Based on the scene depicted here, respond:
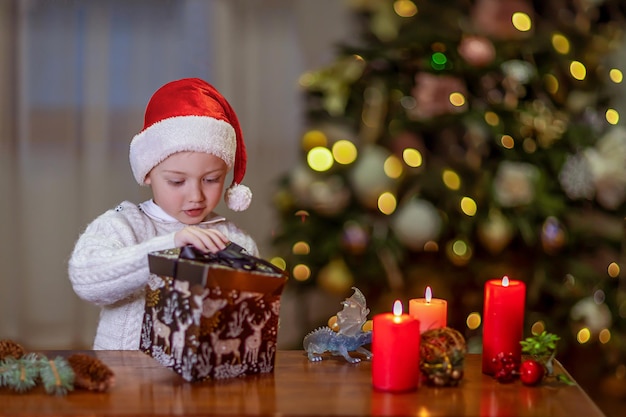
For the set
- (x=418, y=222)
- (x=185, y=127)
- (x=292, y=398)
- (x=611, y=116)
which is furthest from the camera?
(x=611, y=116)

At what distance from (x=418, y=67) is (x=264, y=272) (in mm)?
1815

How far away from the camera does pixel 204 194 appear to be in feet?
5.36

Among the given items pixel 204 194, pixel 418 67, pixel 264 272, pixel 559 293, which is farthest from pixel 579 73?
pixel 264 272

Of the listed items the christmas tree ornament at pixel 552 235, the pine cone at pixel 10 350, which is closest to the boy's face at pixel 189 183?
the pine cone at pixel 10 350

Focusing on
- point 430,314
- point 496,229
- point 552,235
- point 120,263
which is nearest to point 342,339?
point 430,314

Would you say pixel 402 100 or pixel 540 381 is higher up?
pixel 402 100

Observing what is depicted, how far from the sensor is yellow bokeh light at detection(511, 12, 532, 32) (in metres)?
3.00

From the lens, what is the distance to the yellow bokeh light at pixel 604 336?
3.01 metres

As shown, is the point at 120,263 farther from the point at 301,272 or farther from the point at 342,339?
the point at 301,272

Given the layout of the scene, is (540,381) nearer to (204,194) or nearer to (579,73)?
(204,194)

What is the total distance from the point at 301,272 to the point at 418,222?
49cm

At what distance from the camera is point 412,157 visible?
2912mm

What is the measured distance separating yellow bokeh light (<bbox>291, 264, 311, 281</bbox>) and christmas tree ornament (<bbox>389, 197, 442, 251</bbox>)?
38 centimetres

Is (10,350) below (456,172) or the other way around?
below
